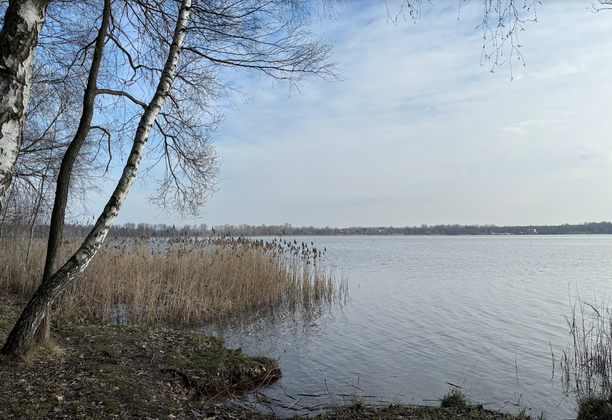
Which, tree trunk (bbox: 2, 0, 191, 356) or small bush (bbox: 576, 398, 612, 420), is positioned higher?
tree trunk (bbox: 2, 0, 191, 356)

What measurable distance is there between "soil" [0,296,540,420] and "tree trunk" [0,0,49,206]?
6.42 feet

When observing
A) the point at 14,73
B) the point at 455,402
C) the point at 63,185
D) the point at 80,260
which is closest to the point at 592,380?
the point at 455,402

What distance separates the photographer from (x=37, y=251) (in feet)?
34.9

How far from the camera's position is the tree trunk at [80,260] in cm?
411

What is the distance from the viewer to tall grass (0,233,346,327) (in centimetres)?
842

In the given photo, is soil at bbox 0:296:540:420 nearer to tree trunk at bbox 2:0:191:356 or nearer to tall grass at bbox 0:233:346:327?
tree trunk at bbox 2:0:191:356

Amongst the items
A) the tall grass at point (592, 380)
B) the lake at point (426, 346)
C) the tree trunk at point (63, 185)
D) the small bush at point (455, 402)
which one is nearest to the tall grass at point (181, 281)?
the lake at point (426, 346)

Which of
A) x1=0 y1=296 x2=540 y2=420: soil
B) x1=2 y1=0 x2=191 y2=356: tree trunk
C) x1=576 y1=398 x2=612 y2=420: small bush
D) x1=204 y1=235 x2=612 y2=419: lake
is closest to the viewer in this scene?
x1=0 y1=296 x2=540 y2=420: soil

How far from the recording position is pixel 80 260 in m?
4.23

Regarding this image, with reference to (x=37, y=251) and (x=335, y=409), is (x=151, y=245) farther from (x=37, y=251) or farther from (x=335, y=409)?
(x=335, y=409)

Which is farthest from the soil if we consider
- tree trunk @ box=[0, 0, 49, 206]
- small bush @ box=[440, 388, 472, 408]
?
tree trunk @ box=[0, 0, 49, 206]

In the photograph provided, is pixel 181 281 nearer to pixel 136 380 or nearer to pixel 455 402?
pixel 136 380

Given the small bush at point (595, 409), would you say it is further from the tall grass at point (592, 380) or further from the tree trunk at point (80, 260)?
the tree trunk at point (80, 260)

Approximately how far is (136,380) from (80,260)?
1395mm
